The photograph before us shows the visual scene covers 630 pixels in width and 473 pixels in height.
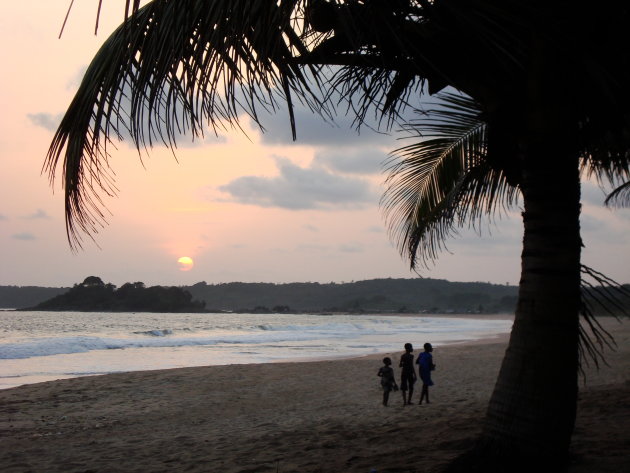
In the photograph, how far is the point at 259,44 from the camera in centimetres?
271

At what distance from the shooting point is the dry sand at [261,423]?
17.7 feet

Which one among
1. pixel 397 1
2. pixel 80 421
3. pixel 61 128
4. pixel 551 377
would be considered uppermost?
pixel 397 1

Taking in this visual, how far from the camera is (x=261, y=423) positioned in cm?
936

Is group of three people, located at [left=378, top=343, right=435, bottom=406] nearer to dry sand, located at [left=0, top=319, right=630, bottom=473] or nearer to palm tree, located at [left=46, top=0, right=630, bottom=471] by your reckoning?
dry sand, located at [left=0, top=319, right=630, bottom=473]

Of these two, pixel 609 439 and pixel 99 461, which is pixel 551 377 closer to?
pixel 609 439

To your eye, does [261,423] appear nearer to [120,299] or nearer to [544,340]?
[544,340]

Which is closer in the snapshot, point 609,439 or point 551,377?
point 551,377

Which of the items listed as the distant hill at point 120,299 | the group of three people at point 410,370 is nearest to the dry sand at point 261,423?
the group of three people at point 410,370

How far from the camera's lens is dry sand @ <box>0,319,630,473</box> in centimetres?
539

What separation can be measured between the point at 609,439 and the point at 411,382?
4998 mm

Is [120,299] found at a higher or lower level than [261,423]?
higher

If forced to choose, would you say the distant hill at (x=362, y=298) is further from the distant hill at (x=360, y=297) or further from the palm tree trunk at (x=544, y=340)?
the palm tree trunk at (x=544, y=340)

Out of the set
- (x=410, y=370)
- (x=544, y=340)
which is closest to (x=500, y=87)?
(x=544, y=340)

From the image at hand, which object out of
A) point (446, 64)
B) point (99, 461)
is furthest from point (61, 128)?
point (99, 461)
